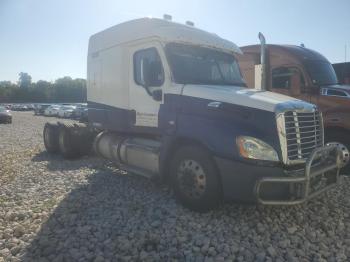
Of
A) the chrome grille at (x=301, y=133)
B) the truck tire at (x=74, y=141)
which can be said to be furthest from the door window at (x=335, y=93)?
the truck tire at (x=74, y=141)

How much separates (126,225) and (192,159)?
1423 millimetres

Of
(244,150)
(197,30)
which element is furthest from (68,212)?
(197,30)

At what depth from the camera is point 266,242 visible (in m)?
4.41

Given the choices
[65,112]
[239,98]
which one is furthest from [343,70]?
[65,112]

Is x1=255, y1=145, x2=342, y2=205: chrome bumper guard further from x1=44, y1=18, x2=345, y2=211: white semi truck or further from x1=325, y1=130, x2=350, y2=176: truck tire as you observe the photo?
x1=325, y1=130, x2=350, y2=176: truck tire

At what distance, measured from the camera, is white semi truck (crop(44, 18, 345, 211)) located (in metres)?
4.64

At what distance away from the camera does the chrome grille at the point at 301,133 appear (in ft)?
15.8

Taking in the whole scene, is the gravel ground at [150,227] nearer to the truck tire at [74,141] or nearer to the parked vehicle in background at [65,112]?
the truck tire at [74,141]

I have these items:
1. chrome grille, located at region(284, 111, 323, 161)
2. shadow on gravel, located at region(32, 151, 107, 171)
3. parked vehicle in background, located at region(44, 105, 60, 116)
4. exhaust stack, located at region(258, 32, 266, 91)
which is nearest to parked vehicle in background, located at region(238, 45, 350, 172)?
exhaust stack, located at region(258, 32, 266, 91)

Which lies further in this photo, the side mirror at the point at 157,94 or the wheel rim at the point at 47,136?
the wheel rim at the point at 47,136

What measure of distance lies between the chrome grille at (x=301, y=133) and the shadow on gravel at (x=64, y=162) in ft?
18.8

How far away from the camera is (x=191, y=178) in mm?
5355

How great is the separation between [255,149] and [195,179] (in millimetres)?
1159

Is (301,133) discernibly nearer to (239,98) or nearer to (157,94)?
(239,98)
